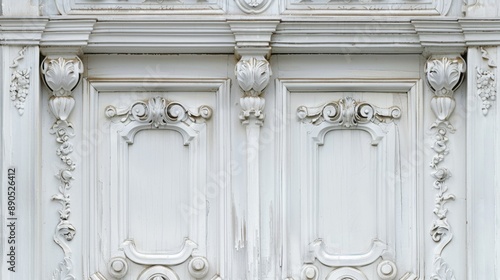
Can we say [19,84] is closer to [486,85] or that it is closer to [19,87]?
[19,87]

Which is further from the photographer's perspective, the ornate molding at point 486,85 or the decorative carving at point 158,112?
the decorative carving at point 158,112

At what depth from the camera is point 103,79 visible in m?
5.41

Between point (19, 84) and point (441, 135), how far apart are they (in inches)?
72.6

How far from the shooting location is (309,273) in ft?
17.6

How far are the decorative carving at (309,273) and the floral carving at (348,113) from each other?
2.09 feet

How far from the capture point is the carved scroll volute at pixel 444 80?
5289 millimetres

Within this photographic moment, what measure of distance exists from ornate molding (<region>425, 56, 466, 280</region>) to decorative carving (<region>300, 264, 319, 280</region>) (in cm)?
51

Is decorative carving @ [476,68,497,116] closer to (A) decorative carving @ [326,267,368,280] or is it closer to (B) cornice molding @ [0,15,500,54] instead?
(B) cornice molding @ [0,15,500,54]

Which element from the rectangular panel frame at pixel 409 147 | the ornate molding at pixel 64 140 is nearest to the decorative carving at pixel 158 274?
the ornate molding at pixel 64 140

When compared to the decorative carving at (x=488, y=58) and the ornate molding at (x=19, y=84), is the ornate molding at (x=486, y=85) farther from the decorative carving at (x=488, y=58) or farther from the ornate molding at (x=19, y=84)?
the ornate molding at (x=19, y=84)

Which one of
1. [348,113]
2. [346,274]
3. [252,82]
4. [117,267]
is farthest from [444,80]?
[117,267]

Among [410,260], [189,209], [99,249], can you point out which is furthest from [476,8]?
[99,249]

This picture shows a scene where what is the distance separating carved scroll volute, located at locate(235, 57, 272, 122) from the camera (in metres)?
5.29

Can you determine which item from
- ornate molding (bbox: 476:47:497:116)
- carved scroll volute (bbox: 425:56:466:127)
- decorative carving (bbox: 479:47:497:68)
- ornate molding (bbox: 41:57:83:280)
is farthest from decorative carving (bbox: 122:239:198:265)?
decorative carving (bbox: 479:47:497:68)
